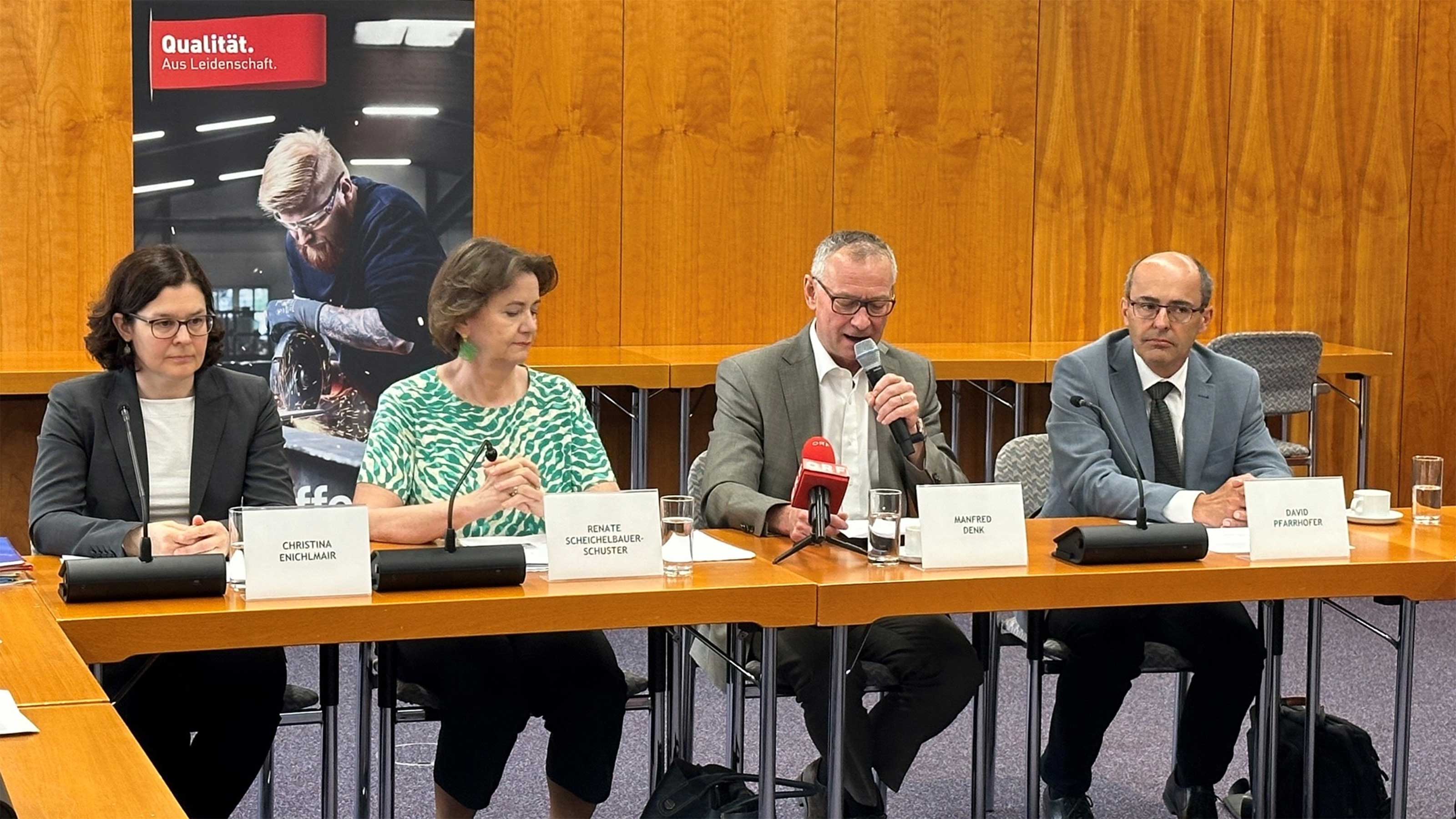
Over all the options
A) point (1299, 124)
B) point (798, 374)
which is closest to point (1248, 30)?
point (1299, 124)

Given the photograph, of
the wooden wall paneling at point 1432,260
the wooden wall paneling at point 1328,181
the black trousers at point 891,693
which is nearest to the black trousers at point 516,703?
the black trousers at point 891,693

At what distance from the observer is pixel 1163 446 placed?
137 inches

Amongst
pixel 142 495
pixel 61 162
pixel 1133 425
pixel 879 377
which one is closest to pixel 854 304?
pixel 879 377

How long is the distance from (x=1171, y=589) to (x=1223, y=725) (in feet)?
2.11

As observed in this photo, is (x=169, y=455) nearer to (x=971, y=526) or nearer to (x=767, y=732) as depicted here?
(x=767, y=732)

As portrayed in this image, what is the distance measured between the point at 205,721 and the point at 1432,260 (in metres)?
5.64

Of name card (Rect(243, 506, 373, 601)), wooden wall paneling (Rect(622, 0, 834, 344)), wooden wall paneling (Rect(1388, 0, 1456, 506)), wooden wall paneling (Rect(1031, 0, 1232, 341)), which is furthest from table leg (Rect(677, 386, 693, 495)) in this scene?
wooden wall paneling (Rect(1388, 0, 1456, 506))

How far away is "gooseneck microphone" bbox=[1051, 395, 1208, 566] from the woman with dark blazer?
54.5 inches

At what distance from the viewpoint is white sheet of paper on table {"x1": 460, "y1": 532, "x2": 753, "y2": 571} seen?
2.78 metres

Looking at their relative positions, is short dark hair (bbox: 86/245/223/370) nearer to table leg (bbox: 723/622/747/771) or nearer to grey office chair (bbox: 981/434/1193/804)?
table leg (bbox: 723/622/747/771)

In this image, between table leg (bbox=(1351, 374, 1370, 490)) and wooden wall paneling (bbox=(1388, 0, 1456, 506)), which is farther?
wooden wall paneling (bbox=(1388, 0, 1456, 506))

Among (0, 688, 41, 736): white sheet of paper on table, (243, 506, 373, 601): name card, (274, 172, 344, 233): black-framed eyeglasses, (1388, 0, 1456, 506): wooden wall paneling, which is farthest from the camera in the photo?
(1388, 0, 1456, 506): wooden wall paneling

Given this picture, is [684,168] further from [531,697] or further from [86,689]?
[86,689]

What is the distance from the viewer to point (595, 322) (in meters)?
6.22
